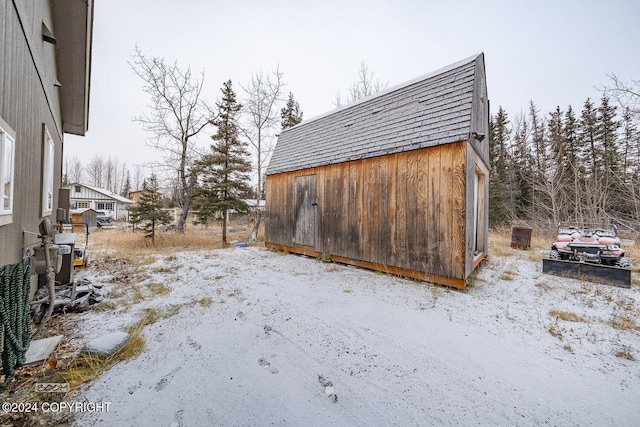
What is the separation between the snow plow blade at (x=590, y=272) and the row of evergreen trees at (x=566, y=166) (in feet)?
31.1

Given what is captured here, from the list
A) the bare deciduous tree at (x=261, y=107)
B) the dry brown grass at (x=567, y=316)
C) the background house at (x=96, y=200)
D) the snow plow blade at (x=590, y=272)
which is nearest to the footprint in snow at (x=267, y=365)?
the dry brown grass at (x=567, y=316)

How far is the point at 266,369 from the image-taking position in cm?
179

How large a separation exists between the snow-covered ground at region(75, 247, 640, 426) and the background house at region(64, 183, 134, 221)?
24.2 metres

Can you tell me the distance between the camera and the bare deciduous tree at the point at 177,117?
11.4 metres

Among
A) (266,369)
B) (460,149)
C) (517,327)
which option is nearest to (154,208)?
(266,369)

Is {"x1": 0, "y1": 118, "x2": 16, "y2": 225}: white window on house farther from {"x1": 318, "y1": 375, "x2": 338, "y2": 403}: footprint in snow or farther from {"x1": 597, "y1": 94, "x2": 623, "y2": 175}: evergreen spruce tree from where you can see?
{"x1": 597, "y1": 94, "x2": 623, "y2": 175}: evergreen spruce tree

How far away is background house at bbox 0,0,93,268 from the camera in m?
1.84

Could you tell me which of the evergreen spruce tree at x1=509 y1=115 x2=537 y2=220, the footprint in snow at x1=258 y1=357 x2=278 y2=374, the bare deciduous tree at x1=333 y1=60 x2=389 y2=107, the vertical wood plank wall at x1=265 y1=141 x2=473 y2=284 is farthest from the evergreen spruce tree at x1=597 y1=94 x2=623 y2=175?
the footprint in snow at x1=258 y1=357 x2=278 y2=374

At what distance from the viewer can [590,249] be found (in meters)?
4.47

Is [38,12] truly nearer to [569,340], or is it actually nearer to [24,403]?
[24,403]

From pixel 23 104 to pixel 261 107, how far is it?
9.92m

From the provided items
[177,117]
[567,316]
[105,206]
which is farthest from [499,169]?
[105,206]

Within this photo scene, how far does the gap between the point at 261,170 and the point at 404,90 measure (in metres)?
7.85

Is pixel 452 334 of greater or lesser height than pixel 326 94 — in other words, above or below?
below
